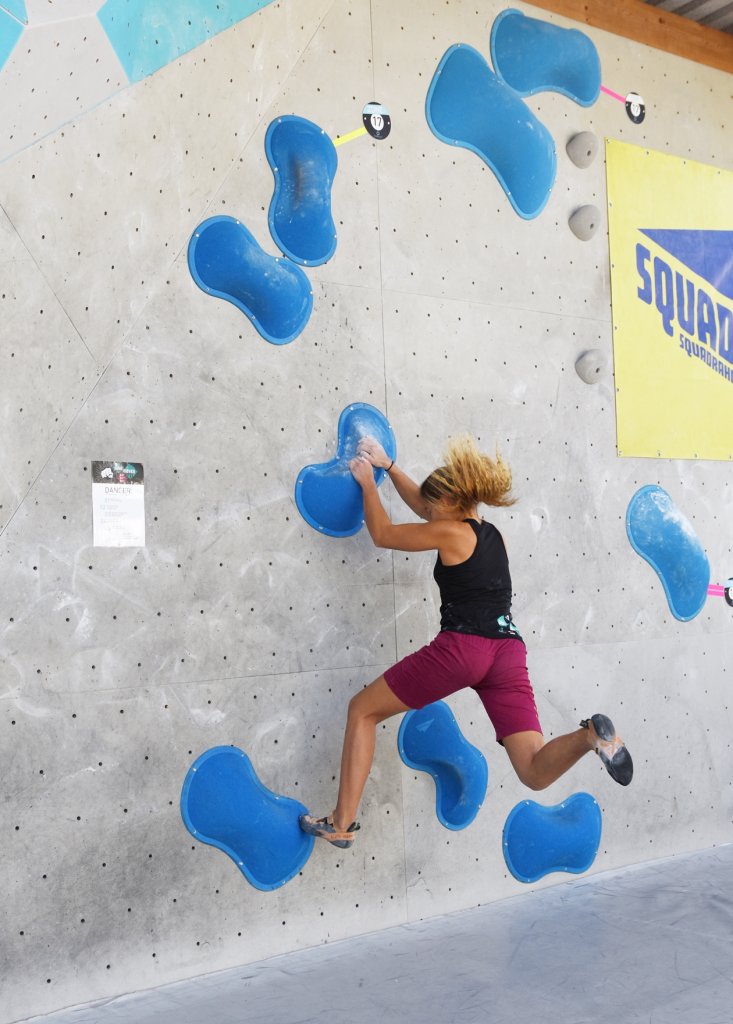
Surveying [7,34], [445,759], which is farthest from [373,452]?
[7,34]

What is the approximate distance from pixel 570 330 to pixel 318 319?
125cm

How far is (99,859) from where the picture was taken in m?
3.23

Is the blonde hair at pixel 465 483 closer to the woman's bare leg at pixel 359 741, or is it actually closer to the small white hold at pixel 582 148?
the woman's bare leg at pixel 359 741

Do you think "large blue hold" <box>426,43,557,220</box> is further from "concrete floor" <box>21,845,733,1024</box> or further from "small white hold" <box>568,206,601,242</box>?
"concrete floor" <box>21,845,733,1024</box>

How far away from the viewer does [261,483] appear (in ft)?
12.1

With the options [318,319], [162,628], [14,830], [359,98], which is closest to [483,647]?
A: [162,628]

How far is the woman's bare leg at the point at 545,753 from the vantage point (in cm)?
334

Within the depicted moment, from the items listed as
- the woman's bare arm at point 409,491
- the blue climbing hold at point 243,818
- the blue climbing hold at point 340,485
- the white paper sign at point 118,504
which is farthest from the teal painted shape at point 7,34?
the blue climbing hold at point 243,818

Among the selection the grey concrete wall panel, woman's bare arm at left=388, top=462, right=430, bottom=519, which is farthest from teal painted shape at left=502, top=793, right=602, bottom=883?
the grey concrete wall panel

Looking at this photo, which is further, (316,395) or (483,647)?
(316,395)

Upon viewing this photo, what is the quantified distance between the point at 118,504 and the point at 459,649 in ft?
3.94

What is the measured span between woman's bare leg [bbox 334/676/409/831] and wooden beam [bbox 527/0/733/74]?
298cm

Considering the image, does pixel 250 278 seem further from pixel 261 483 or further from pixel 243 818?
pixel 243 818

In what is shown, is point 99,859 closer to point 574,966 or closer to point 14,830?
point 14,830
